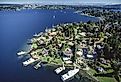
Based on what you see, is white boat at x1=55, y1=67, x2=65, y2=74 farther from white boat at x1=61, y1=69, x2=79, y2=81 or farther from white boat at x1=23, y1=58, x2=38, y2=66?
white boat at x1=23, y1=58, x2=38, y2=66

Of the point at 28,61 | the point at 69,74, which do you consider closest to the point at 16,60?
the point at 28,61

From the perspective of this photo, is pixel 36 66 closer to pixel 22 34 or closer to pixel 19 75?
pixel 19 75

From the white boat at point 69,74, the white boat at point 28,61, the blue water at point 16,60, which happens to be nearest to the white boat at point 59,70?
the blue water at point 16,60

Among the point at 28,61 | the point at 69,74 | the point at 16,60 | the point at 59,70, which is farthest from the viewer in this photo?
the point at 16,60

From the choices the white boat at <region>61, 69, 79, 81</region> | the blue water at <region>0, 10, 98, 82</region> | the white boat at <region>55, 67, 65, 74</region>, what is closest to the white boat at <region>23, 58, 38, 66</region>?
the blue water at <region>0, 10, 98, 82</region>

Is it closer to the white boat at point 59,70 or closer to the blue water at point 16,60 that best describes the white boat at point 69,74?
the blue water at point 16,60

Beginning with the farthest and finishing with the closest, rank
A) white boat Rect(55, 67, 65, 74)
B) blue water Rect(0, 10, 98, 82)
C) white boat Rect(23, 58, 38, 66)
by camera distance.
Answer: white boat Rect(23, 58, 38, 66) < white boat Rect(55, 67, 65, 74) < blue water Rect(0, 10, 98, 82)

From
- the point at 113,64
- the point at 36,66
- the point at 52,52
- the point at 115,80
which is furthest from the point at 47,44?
the point at 115,80

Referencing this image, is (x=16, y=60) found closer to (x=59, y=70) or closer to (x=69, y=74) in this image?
(x=59, y=70)

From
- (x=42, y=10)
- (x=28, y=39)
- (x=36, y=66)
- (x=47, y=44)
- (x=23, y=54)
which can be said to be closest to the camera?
(x=36, y=66)

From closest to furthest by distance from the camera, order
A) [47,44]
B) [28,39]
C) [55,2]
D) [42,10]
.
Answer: [47,44], [28,39], [42,10], [55,2]

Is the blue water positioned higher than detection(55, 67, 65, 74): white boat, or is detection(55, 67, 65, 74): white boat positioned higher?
detection(55, 67, 65, 74): white boat
